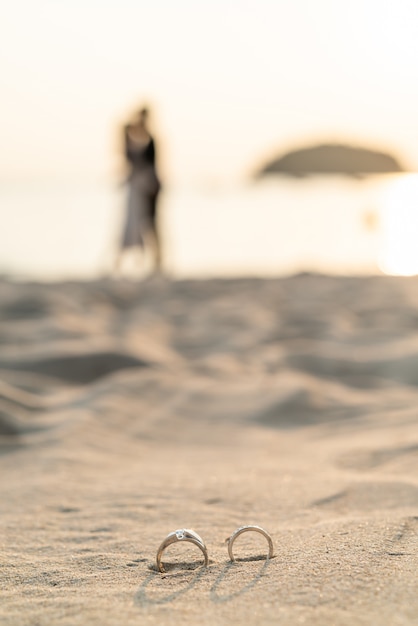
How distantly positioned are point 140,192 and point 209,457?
5.94 metres

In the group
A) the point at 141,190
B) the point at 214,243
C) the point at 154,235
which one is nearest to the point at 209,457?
the point at 141,190

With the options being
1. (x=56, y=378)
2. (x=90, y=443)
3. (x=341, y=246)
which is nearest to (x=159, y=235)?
(x=341, y=246)

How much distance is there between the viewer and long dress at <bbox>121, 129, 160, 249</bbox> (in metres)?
7.69

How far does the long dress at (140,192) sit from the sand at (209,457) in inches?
120

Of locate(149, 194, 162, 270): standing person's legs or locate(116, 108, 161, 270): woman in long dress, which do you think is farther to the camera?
locate(149, 194, 162, 270): standing person's legs

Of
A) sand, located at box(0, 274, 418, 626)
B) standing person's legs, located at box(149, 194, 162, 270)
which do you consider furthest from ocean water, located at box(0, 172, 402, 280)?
sand, located at box(0, 274, 418, 626)

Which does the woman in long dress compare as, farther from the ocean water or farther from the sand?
the sand

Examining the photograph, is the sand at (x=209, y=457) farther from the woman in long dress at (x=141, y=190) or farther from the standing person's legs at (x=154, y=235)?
the standing person's legs at (x=154, y=235)

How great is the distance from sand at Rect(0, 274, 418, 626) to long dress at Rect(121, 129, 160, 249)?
3039 mm

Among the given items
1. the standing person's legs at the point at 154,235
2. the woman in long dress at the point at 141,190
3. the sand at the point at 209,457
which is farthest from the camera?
the standing person's legs at the point at 154,235

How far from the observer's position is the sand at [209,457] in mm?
1110

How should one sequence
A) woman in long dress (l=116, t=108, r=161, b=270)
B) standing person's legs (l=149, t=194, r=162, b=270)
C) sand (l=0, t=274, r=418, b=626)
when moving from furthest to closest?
standing person's legs (l=149, t=194, r=162, b=270) → woman in long dress (l=116, t=108, r=161, b=270) → sand (l=0, t=274, r=418, b=626)

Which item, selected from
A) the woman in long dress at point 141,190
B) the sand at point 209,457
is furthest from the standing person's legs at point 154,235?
the sand at point 209,457

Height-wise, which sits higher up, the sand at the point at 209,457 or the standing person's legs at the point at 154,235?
the standing person's legs at the point at 154,235
